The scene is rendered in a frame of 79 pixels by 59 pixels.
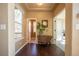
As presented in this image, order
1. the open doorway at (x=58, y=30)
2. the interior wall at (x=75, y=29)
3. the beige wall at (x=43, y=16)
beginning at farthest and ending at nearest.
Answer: the beige wall at (x=43, y=16) < the open doorway at (x=58, y=30) < the interior wall at (x=75, y=29)

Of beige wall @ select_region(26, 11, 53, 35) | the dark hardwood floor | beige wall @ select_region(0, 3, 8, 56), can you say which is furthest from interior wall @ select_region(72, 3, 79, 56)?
beige wall @ select_region(26, 11, 53, 35)

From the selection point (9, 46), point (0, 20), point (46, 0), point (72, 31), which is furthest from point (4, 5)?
point (46, 0)

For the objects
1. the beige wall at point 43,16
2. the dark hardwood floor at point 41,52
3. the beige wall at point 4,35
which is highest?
the beige wall at point 43,16

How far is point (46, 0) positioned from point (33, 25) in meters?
15.1

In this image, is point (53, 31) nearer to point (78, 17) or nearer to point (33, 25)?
point (33, 25)

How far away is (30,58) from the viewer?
94 centimetres

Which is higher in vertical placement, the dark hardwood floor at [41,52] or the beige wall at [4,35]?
the beige wall at [4,35]

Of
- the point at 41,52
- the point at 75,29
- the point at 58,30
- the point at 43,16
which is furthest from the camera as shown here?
the point at 43,16

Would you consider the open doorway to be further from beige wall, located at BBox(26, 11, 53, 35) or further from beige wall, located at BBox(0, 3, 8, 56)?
beige wall, located at BBox(0, 3, 8, 56)

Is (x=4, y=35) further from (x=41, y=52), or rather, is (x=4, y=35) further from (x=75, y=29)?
(x=41, y=52)

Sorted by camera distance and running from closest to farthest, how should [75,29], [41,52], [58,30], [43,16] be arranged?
[75,29] → [41,52] → [58,30] → [43,16]

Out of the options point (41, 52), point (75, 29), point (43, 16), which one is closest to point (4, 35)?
point (75, 29)

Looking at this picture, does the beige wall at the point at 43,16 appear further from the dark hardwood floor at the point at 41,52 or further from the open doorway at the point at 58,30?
the dark hardwood floor at the point at 41,52

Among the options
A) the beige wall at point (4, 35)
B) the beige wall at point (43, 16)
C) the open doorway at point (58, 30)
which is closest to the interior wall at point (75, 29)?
the beige wall at point (4, 35)
